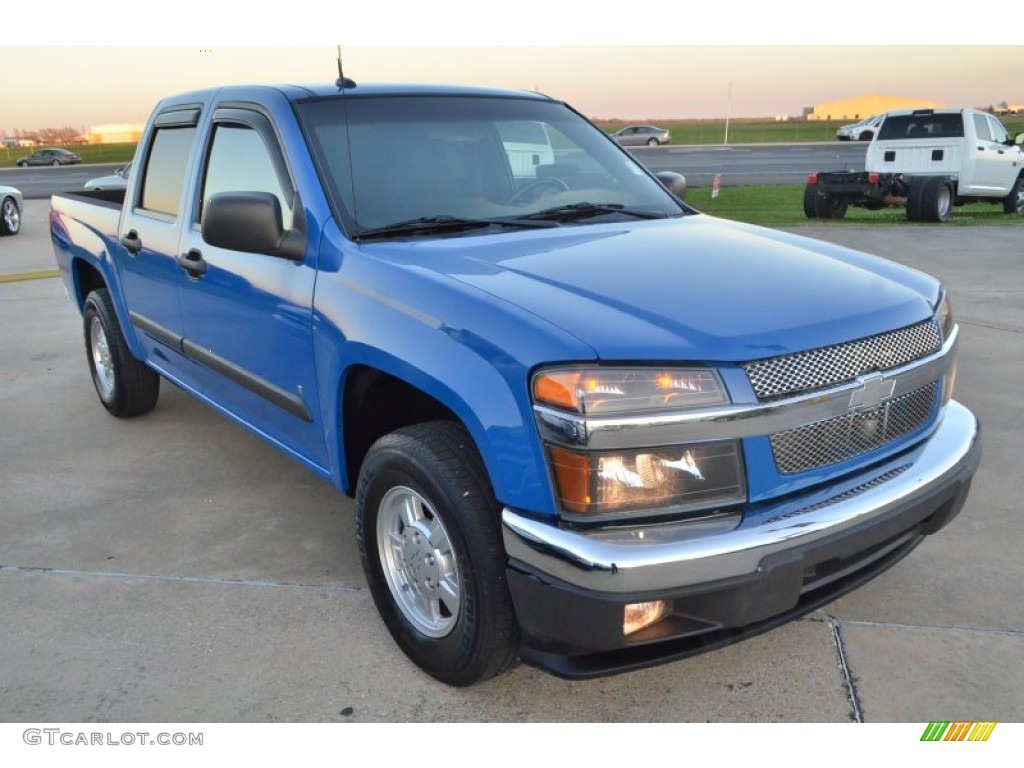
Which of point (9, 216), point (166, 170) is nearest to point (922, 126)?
point (166, 170)

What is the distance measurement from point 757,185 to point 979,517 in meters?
18.9

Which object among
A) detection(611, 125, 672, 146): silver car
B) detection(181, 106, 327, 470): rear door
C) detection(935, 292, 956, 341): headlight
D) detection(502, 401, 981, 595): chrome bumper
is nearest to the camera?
detection(502, 401, 981, 595): chrome bumper

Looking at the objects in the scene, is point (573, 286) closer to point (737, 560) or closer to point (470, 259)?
point (470, 259)

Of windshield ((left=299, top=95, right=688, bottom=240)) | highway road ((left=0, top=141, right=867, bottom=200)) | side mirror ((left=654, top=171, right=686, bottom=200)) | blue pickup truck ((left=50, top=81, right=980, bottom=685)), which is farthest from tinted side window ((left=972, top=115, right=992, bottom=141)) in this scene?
blue pickup truck ((left=50, top=81, right=980, bottom=685))

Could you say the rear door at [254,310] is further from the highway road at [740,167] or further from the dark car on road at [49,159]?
the dark car on road at [49,159]

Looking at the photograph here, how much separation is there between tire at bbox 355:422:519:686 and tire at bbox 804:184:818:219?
1275 cm

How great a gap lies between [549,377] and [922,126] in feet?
48.6

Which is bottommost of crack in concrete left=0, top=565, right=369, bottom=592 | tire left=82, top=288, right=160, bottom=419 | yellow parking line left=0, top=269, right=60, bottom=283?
yellow parking line left=0, top=269, right=60, bottom=283

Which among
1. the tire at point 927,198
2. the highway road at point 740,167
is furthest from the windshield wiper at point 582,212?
the highway road at point 740,167

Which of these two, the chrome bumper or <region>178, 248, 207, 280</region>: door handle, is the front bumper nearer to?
the chrome bumper

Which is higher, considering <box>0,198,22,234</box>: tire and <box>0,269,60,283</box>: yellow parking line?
<box>0,198,22,234</box>: tire

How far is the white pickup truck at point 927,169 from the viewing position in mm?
13945

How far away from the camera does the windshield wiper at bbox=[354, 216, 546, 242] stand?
301 centimetres

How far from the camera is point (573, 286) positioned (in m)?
2.52
